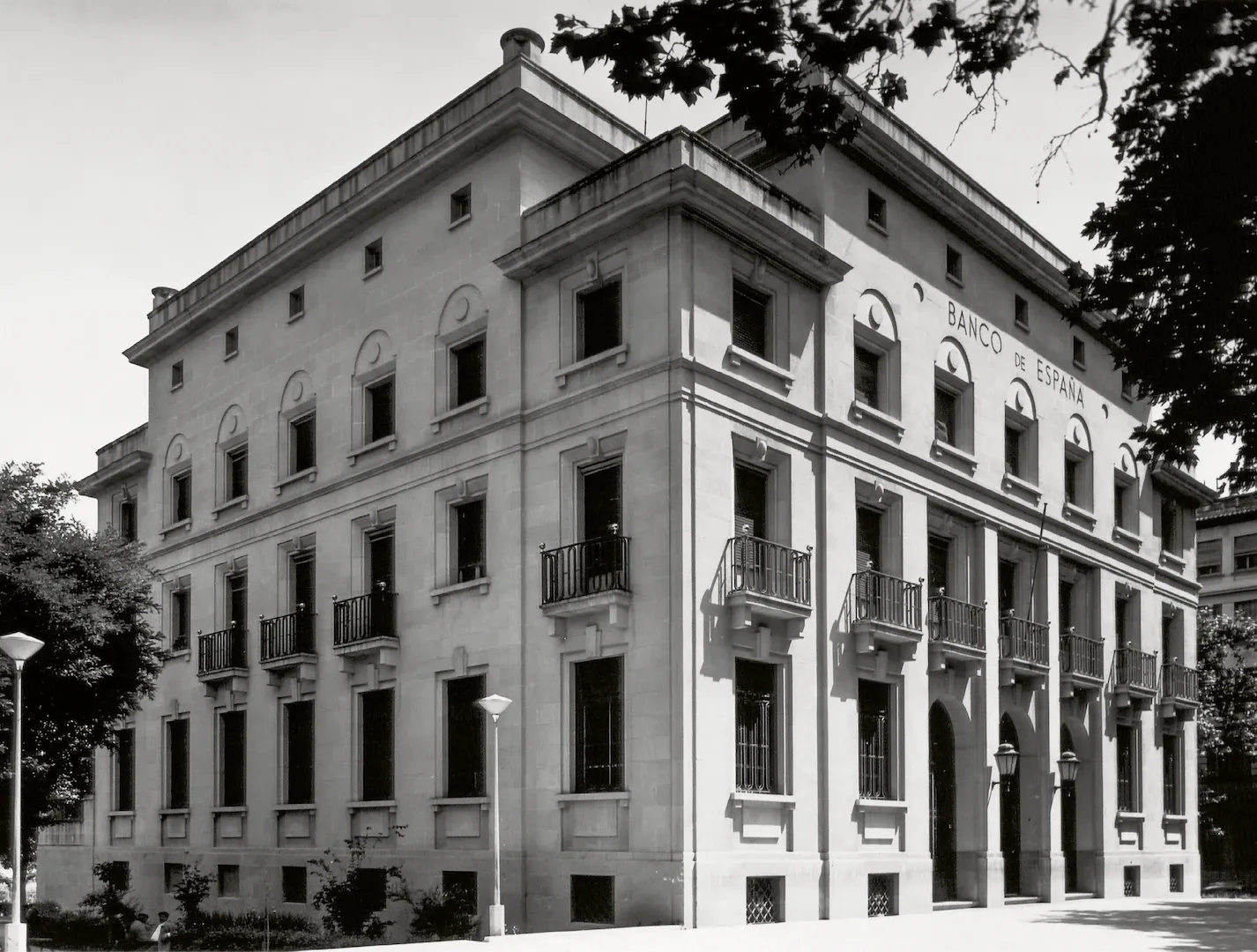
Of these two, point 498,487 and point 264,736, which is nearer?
point 498,487

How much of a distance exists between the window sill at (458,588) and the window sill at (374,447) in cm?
349

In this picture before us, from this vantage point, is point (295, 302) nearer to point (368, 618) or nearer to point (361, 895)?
point (368, 618)

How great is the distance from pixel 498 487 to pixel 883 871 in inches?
394

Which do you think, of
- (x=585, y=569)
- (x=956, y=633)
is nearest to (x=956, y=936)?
(x=585, y=569)

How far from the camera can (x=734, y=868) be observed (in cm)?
2370

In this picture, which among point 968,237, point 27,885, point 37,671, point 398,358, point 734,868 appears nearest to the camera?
point 734,868

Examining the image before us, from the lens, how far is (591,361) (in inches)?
1012

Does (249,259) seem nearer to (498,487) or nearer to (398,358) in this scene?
(398,358)

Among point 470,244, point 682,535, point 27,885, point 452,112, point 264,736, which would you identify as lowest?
point 27,885

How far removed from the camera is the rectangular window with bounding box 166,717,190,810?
120 feet

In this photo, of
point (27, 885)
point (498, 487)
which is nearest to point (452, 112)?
point (498, 487)

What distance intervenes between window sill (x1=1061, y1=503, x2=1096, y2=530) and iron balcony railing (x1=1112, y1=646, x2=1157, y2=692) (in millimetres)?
3343

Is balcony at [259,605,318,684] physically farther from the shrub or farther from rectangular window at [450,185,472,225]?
rectangular window at [450,185,472,225]

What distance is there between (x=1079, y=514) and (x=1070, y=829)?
7.60 m
